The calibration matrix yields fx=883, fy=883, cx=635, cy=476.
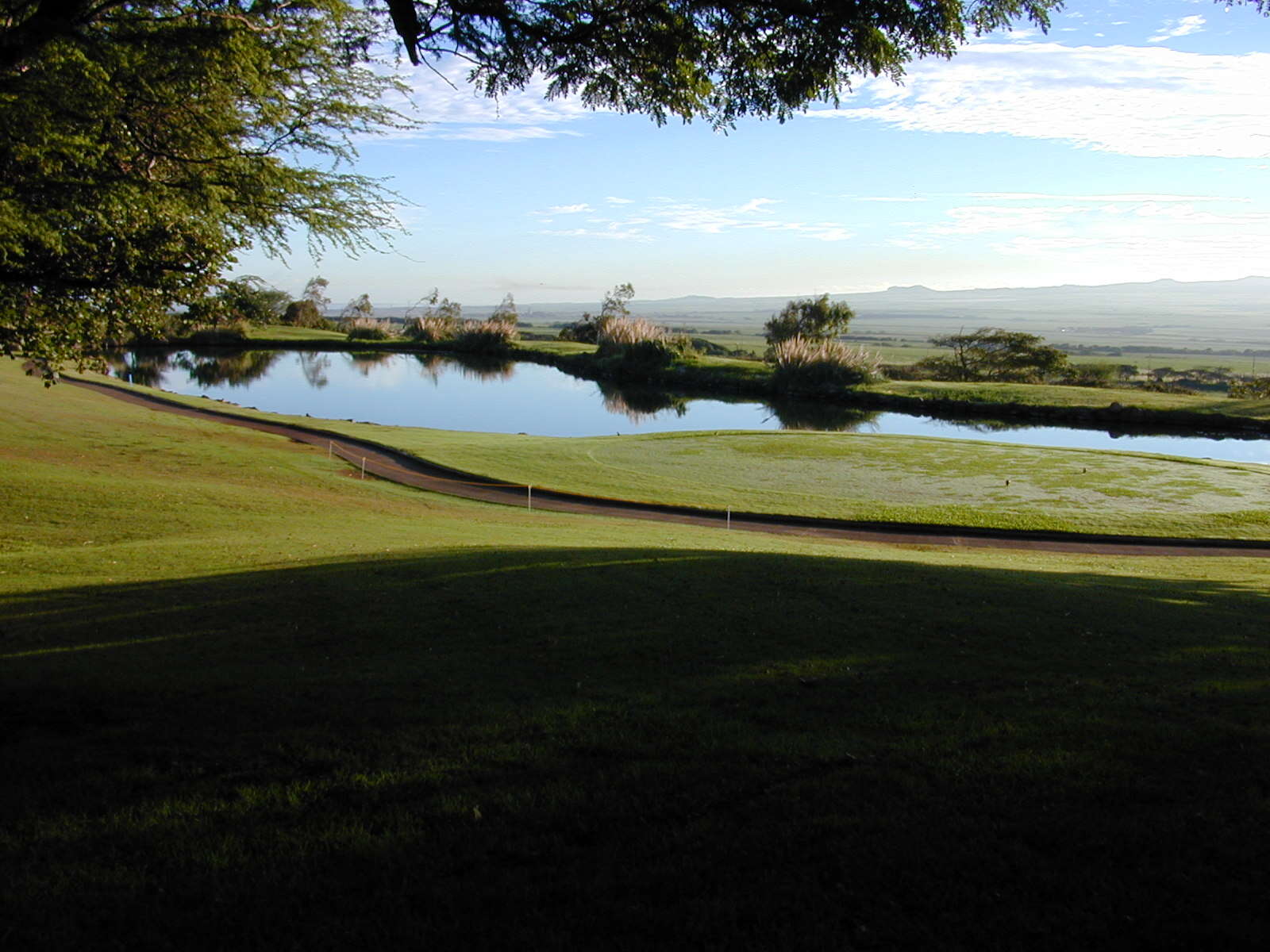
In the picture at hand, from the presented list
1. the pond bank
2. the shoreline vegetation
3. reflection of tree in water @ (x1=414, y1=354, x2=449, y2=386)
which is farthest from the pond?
the shoreline vegetation

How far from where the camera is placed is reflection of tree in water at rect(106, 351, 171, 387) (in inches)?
2265

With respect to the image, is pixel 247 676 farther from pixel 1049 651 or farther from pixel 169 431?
pixel 169 431

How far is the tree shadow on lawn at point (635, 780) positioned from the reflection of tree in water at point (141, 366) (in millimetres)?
52103

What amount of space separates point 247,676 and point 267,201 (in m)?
6.70

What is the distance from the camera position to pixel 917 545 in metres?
19.8

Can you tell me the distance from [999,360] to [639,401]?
37008 millimetres

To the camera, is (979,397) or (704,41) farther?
(979,397)

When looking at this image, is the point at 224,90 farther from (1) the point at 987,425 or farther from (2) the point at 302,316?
(2) the point at 302,316

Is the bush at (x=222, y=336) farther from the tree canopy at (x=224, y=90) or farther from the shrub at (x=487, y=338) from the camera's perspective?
the tree canopy at (x=224, y=90)

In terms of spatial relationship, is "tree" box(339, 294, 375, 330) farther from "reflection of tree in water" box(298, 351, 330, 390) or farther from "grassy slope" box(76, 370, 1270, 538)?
"grassy slope" box(76, 370, 1270, 538)

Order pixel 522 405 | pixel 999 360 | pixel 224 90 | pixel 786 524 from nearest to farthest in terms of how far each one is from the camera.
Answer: pixel 224 90 < pixel 786 524 < pixel 522 405 < pixel 999 360

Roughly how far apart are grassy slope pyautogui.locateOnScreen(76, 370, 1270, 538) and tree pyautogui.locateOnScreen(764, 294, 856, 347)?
4455cm

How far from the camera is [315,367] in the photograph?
232 feet

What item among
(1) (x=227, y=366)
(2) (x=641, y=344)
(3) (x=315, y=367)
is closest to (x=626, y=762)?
(2) (x=641, y=344)
